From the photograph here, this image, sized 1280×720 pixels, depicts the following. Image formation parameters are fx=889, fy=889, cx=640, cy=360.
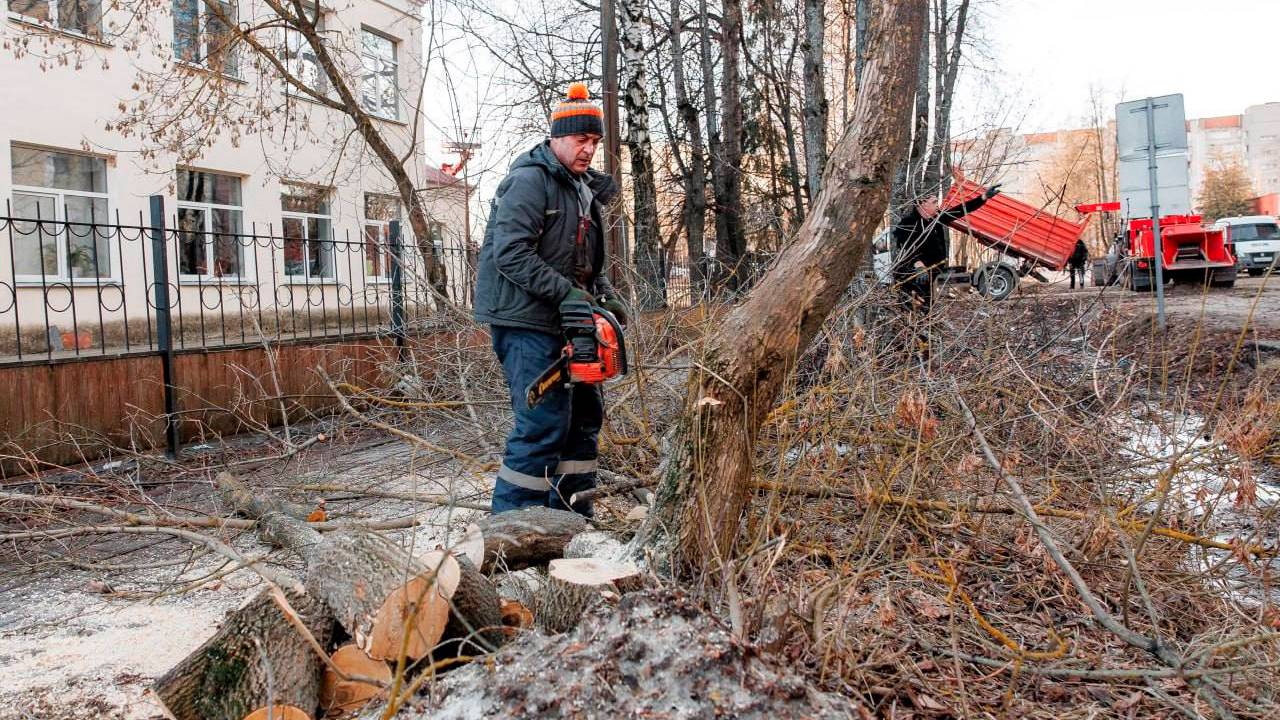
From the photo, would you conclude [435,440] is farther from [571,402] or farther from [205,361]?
[205,361]

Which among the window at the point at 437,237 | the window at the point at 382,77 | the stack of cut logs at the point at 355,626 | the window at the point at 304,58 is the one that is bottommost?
the stack of cut logs at the point at 355,626

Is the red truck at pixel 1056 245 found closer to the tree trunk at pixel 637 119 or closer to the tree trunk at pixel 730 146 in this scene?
the tree trunk at pixel 730 146

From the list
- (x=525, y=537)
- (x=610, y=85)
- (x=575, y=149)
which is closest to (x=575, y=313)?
(x=575, y=149)

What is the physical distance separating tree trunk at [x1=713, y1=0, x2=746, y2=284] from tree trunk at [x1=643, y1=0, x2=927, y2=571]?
8.70 meters

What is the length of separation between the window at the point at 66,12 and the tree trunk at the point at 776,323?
10747 millimetres

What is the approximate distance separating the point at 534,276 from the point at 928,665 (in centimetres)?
202

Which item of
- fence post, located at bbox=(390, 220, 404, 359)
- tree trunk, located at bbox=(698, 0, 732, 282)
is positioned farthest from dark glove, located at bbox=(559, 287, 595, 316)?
tree trunk, located at bbox=(698, 0, 732, 282)

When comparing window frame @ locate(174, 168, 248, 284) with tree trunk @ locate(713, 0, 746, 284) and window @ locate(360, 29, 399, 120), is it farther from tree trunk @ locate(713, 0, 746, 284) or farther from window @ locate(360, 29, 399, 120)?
tree trunk @ locate(713, 0, 746, 284)

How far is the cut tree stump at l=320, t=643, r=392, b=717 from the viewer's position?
7.56 feet

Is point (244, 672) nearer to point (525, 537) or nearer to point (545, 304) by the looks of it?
point (525, 537)

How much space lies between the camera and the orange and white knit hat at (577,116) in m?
3.61

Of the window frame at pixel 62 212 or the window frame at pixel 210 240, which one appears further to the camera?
the window frame at pixel 210 240

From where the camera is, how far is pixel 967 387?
3814 millimetres

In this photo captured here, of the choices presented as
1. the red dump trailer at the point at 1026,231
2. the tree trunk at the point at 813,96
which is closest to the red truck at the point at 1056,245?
the red dump trailer at the point at 1026,231
